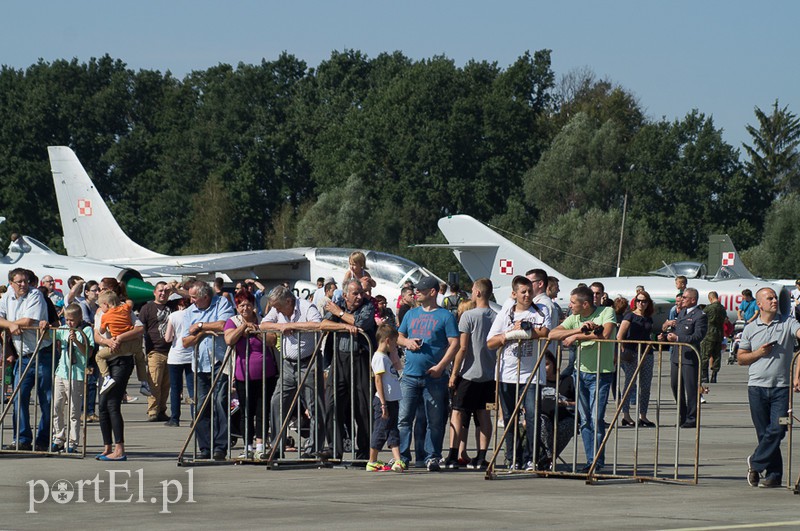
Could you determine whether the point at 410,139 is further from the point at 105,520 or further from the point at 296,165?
the point at 105,520

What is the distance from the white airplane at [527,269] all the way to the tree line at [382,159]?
95.0 ft

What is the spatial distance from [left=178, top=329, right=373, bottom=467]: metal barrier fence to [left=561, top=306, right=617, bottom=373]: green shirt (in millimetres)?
1932

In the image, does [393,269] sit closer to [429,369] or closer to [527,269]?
[527,269]

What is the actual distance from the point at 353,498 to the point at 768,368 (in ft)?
12.1

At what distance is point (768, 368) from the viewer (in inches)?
413

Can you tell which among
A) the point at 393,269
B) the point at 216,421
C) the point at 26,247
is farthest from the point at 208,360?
the point at 26,247

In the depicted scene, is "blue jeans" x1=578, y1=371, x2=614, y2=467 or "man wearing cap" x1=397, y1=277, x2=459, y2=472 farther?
"man wearing cap" x1=397, y1=277, x2=459, y2=472

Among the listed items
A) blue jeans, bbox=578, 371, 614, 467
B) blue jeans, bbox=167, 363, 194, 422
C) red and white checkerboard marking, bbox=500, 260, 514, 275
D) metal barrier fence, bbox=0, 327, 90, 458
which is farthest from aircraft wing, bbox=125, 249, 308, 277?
blue jeans, bbox=578, 371, 614, 467

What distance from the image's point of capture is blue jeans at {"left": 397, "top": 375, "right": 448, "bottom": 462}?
11344mm

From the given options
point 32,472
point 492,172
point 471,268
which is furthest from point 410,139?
point 32,472

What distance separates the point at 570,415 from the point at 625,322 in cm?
309

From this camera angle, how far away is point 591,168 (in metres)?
77.2

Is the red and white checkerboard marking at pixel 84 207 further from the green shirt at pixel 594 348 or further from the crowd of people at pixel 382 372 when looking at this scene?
the green shirt at pixel 594 348

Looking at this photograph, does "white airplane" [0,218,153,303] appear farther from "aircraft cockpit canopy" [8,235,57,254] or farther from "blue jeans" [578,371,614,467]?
"blue jeans" [578,371,614,467]
